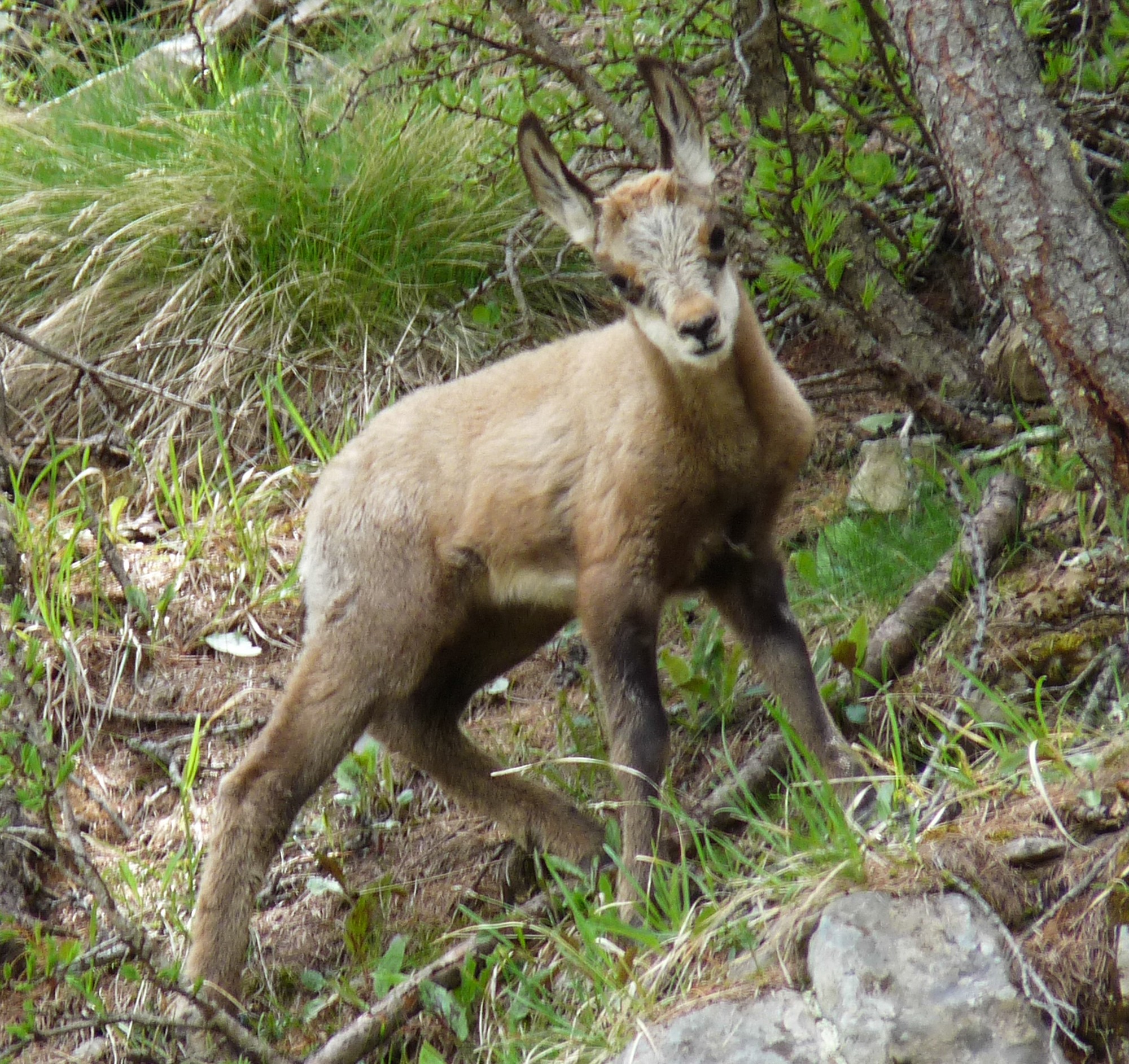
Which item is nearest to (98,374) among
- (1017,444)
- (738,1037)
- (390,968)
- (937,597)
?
(390,968)

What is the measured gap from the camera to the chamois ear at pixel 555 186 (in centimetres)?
416

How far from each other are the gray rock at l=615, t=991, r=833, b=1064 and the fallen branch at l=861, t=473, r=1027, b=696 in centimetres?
165

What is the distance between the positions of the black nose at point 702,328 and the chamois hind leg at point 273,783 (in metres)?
1.52

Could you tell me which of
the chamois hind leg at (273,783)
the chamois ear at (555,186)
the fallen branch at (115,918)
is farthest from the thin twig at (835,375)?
the fallen branch at (115,918)

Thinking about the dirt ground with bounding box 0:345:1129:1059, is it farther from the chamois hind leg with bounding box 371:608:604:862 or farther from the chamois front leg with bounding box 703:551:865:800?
the chamois front leg with bounding box 703:551:865:800

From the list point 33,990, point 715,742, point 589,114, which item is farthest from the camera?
point 589,114

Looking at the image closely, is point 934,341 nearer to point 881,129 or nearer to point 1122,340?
point 881,129

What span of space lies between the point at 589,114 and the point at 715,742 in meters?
2.91

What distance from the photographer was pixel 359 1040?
Answer: 12.4ft

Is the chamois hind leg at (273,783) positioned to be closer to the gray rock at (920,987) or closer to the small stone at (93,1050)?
the small stone at (93,1050)

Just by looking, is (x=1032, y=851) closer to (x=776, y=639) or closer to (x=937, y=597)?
(x=776, y=639)

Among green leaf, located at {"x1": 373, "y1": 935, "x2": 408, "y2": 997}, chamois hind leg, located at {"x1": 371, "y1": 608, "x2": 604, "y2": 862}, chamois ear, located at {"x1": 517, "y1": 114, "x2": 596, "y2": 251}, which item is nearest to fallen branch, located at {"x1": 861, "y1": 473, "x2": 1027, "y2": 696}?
chamois hind leg, located at {"x1": 371, "y1": 608, "x2": 604, "y2": 862}

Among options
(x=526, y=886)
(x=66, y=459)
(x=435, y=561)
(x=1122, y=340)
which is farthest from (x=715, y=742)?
(x=66, y=459)

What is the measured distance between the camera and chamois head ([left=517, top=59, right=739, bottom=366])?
385cm
